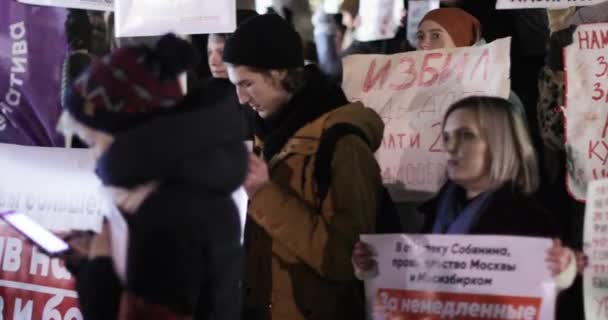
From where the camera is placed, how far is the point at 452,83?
2.59 meters

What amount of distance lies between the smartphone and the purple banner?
1.35 metres

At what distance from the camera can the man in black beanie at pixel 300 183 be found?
226cm

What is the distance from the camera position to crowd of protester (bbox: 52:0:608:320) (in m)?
1.65

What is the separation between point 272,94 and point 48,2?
1.14 meters

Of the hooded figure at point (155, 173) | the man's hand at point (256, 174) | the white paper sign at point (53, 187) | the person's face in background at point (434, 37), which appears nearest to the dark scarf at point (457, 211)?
the man's hand at point (256, 174)

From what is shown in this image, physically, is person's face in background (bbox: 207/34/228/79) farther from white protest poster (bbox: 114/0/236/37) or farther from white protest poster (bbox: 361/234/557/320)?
white protest poster (bbox: 361/234/557/320)

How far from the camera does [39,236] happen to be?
1.96m

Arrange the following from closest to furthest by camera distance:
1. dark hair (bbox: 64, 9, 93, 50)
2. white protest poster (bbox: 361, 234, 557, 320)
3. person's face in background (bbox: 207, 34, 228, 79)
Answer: white protest poster (bbox: 361, 234, 557, 320), person's face in background (bbox: 207, 34, 228, 79), dark hair (bbox: 64, 9, 93, 50)

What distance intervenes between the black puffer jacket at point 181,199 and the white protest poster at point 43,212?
1.35 metres

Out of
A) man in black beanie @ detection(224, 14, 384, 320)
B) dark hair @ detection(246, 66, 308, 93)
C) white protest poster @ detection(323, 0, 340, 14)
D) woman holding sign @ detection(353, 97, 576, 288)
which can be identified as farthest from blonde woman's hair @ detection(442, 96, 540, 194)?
white protest poster @ detection(323, 0, 340, 14)

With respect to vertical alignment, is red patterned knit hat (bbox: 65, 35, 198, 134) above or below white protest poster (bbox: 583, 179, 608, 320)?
above

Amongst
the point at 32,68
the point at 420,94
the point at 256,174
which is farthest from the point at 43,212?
the point at 420,94

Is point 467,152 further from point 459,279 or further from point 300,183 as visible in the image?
point 300,183

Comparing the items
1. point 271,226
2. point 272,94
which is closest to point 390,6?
point 272,94
